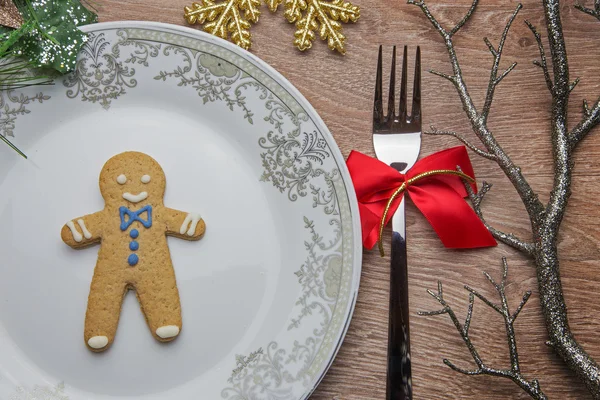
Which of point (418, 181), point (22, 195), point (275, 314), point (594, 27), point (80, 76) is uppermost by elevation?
point (594, 27)

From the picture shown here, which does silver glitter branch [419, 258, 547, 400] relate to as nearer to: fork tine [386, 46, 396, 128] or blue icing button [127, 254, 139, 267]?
fork tine [386, 46, 396, 128]

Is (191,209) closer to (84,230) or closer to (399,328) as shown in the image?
(84,230)

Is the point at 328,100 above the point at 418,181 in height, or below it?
above

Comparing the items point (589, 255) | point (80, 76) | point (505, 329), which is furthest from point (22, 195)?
point (589, 255)

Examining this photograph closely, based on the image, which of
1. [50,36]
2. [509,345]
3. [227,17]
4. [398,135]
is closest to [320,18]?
[227,17]

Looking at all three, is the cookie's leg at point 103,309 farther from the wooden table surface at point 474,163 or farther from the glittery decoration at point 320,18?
the glittery decoration at point 320,18

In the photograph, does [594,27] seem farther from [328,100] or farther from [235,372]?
[235,372]

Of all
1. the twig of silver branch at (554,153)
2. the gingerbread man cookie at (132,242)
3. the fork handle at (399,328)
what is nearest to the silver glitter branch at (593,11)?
the twig of silver branch at (554,153)
